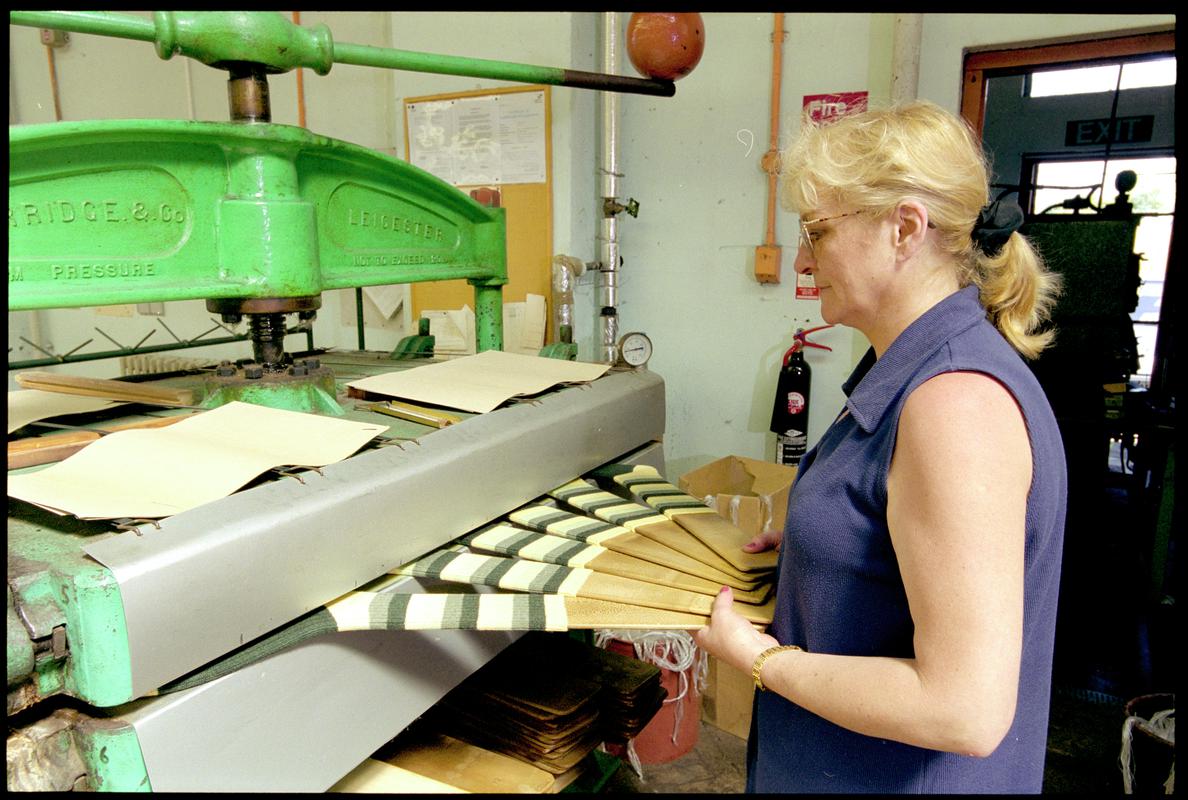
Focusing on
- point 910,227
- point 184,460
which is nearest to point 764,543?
point 910,227

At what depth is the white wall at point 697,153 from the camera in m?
2.66

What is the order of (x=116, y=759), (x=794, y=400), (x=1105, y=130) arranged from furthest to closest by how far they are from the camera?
(x=1105, y=130), (x=794, y=400), (x=116, y=759)

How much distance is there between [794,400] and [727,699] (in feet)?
3.57

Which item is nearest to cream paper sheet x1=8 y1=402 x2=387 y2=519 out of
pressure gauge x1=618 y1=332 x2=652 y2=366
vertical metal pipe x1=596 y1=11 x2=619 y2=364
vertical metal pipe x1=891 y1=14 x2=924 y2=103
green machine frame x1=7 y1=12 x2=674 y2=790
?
green machine frame x1=7 y1=12 x2=674 y2=790

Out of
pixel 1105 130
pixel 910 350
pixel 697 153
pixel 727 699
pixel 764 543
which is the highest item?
pixel 1105 130

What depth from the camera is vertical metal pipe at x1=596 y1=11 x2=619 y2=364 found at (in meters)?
2.76

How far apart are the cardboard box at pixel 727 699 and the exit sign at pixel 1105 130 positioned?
513 centimetres

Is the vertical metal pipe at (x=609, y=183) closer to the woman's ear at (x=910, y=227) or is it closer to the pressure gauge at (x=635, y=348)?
the pressure gauge at (x=635, y=348)

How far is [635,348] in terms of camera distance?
80.2 inches

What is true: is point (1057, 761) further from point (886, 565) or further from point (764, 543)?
point (886, 565)

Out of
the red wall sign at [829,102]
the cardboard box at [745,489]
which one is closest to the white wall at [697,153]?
the red wall sign at [829,102]

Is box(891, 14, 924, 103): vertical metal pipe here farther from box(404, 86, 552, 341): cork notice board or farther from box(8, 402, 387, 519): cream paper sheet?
box(8, 402, 387, 519): cream paper sheet

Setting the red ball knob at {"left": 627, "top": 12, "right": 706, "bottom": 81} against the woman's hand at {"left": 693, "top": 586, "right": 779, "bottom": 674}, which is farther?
the red ball knob at {"left": 627, "top": 12, "right": 706, "bottom": 81}

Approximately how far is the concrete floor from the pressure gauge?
1205mm
